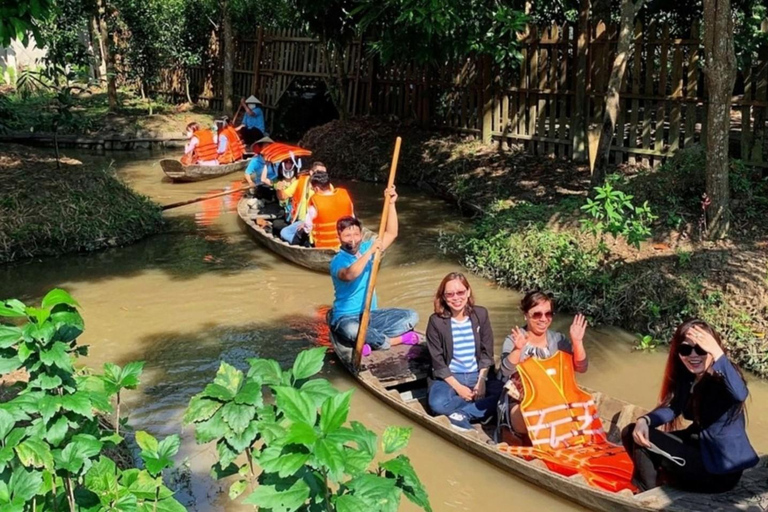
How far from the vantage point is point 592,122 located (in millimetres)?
12258

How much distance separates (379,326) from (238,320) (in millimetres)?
2258

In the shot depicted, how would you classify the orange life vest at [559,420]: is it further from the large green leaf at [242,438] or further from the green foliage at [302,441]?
the large green leaf at [242,438]

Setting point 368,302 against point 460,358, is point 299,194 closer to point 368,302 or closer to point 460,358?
point 368,302

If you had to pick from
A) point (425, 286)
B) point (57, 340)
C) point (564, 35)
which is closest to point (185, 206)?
point (425, 286)

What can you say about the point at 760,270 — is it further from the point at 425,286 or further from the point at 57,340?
the point at 57,340

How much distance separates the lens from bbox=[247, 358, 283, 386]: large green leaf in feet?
8.87

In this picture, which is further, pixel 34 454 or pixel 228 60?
pixel 228 60

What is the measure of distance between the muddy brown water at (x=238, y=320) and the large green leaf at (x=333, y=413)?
3.38 m

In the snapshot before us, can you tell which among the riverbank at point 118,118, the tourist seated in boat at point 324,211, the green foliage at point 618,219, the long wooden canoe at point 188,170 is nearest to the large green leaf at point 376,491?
the green foliage at point 618,219

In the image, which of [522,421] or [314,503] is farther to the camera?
[522,421]

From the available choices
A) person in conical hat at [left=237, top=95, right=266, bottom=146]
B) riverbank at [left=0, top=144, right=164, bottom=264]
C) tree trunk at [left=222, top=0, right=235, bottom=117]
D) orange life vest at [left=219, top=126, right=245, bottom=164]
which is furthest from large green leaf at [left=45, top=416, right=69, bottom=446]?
tree trunk at [left=222, top=0, right=235, bottom=117]

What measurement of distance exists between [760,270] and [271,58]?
17.1m

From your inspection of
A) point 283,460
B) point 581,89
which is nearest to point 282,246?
point 581,89

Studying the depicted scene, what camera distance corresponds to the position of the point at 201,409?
271cm
